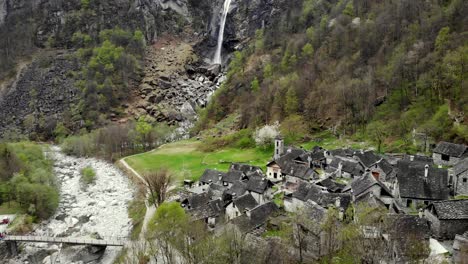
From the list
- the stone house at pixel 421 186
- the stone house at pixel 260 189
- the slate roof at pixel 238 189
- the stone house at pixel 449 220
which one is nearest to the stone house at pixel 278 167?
the stone house at pixel 260 189

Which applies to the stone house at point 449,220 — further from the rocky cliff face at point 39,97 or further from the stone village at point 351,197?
the rocky cliff face at point 39,97

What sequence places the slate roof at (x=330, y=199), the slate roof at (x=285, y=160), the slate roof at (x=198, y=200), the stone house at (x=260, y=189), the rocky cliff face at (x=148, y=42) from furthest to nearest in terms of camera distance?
the rocky cliff face at (x=148, y=42)
the slate roof at (x=285, y=160)
the stone house at (x=260, y=189)
the slate roof at (x=198, y=200)
the slate roof at (x=330, y=199)

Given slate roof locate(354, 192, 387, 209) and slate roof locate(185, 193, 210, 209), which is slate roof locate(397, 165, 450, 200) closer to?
slate roof locate(354, 192, 387, 209)

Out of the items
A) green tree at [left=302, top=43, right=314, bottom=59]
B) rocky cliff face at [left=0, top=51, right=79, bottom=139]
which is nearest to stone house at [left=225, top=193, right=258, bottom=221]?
green tree at [left=302, top=43, right=314, bottom=59]

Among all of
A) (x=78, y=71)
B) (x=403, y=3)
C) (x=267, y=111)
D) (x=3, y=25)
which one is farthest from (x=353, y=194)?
(x=3, y=25)

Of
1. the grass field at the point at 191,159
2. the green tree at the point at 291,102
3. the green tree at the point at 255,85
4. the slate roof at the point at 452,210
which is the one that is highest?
the green tree at the point at 255,85

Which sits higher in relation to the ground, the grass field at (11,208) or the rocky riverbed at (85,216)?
the grass field at (11,208)

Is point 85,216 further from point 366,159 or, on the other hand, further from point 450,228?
point 450,228
